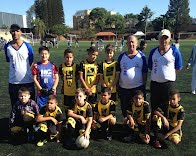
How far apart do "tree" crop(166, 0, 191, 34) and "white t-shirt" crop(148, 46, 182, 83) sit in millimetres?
106237

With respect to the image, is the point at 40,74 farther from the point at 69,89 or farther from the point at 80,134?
the point at 80,134

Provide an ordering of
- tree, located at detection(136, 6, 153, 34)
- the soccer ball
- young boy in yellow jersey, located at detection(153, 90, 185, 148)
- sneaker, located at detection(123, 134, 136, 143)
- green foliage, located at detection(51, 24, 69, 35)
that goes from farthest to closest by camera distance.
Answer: tree, located at detection(136, 6, 153, 34) < green foliage, located at detection(51, 24, 69, 35) < sneaker, located at detection(123, 134, 136, 143) < young boy in yellow jersey, located at detection(153, 90, 185, 148) < the soccer ball

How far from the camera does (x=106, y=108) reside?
5918 millimetres

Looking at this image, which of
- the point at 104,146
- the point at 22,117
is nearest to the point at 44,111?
the point at 22,117

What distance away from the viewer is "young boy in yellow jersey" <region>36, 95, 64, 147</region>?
559 centimetres

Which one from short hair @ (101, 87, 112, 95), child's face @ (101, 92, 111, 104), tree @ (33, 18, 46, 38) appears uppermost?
tree @ (33, 18, 46, 38)

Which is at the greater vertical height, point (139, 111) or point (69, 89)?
point (69, 89)

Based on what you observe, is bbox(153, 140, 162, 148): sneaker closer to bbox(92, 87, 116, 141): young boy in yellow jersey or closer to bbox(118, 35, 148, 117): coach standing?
bbox(92, 87, 116, 141): young boy in yellow jersey

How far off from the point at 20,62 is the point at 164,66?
116 inches

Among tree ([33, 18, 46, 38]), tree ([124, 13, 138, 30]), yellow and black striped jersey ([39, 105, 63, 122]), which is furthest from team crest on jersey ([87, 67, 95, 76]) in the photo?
tree ([124, 13, 138, 30])

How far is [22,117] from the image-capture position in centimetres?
577

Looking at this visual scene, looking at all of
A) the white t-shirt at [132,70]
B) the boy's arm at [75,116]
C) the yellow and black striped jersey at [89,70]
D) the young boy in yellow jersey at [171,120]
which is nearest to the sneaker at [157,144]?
the young boy in yellow jersey at [171,120]

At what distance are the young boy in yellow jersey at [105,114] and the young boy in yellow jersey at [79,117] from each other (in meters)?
0.28

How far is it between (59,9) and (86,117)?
109 meters
